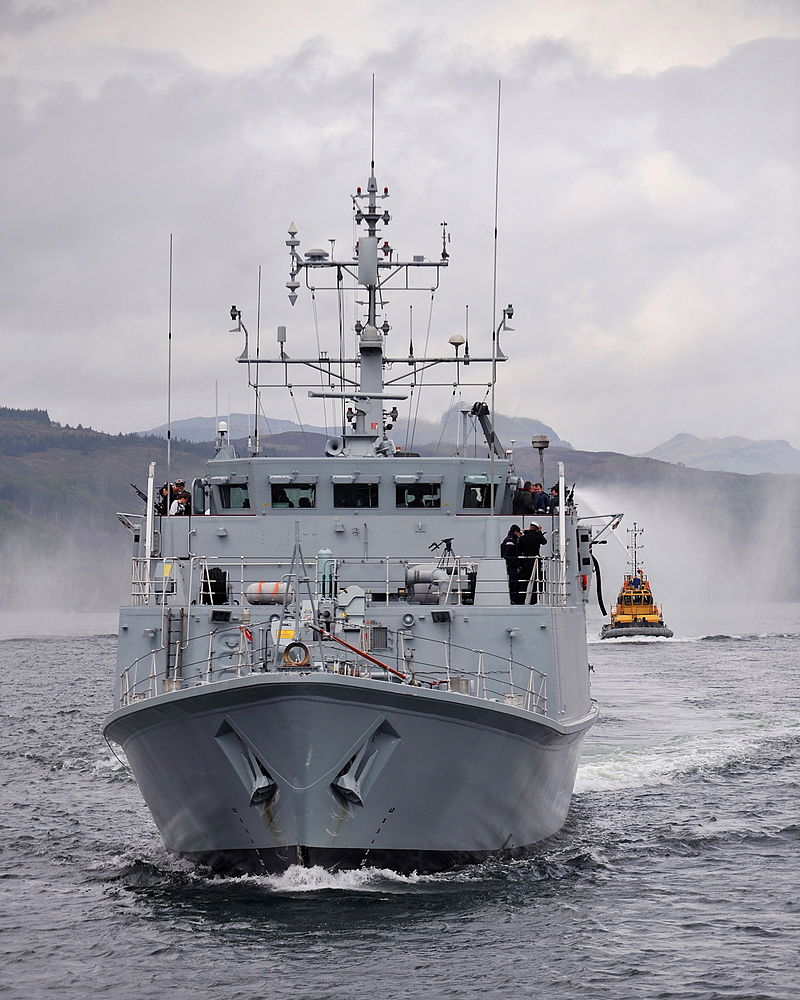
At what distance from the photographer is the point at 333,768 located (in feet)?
45.4

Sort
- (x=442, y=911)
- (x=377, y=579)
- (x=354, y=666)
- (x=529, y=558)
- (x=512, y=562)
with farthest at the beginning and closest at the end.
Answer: (x=377, y=579), (x=512, y=562), (x=529, y=558), (x=354, y=666), (x=442, y=911)

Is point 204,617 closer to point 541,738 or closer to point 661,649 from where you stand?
point 541,738

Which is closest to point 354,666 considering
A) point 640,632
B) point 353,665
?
point 353,665

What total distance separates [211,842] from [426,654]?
3319mm

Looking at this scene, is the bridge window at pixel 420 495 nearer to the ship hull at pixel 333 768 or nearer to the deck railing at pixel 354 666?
the deck railing at pixel 354 666

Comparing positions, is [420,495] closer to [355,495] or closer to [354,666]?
[355,495]

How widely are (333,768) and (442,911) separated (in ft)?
6.42

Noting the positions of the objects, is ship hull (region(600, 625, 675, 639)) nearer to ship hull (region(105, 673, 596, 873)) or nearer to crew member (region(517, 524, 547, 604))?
crew member (region(517, 524, 547, 604))

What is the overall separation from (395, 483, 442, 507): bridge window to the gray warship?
0.03 m

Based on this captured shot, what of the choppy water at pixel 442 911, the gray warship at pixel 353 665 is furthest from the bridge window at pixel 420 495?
the choppy water at pixel 442 911

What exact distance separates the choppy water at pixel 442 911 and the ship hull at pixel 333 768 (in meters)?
0.42

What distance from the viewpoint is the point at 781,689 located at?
44062 millimetres

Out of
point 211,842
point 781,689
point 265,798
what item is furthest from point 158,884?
point 781,689

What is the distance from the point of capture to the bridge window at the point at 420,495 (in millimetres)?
19516
